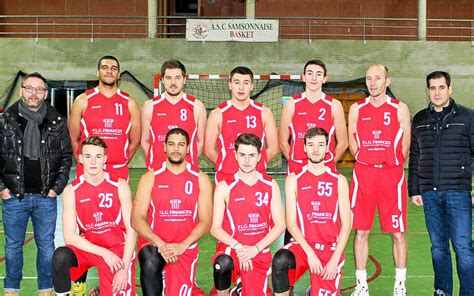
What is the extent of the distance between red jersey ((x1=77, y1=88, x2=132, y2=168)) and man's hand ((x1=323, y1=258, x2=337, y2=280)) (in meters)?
2.32

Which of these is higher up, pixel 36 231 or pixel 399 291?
pixel 36 231

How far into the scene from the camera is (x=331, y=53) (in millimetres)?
16234

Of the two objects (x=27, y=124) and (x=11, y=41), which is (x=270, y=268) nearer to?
(x=27, y=124)

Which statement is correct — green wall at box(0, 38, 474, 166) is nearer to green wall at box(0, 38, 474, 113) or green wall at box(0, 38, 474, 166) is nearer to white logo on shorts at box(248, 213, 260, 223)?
green wall at box(0, 38, 474, 113)

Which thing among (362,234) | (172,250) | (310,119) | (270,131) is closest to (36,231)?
(172,250)

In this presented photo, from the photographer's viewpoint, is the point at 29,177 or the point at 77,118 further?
the point at 77,118

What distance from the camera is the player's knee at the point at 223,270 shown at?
4520mm

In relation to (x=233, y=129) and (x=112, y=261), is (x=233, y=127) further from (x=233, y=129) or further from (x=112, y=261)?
(x=112, y=261)

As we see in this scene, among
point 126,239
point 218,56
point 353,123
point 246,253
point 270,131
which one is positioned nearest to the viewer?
point 246,253

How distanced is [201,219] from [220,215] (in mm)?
157

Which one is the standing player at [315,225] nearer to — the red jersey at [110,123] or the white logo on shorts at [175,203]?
the white logo on shorts at [175,203]

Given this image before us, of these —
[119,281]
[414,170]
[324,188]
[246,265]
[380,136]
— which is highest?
[380,136]

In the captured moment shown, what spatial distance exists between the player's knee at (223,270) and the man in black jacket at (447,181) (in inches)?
72.8

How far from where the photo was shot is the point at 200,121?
5.79m
